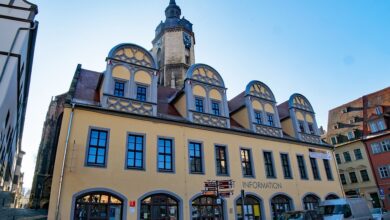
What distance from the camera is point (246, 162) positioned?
20016mm

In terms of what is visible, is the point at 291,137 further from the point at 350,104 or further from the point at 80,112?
the point at 350,104

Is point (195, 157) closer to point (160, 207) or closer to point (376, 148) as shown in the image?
point (160, 207)

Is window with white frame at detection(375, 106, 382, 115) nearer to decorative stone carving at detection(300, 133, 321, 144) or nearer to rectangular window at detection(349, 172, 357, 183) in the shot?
rectangular window at detection(349, 172, 357, 183)

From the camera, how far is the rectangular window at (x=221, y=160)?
1844 cm

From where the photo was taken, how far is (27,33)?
10953mm

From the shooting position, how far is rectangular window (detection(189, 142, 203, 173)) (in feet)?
57.0

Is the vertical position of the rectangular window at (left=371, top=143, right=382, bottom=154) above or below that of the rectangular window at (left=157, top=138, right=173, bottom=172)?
above

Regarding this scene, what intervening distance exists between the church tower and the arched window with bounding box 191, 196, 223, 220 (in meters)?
23.7

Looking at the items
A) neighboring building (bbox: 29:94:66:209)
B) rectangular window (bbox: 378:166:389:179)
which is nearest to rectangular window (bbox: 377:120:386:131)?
rectangular window (bbox: 378:166:389:179)

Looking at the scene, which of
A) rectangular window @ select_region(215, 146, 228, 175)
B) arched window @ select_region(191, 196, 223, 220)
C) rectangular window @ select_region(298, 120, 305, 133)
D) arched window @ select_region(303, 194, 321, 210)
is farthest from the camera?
rectangular window @ select_region(298, 120, 305, 133)

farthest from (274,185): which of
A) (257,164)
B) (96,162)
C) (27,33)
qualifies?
(27,33)

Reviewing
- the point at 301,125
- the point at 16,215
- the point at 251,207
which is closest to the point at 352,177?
the point at 301,125

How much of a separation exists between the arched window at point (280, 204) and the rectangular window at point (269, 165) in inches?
66.5

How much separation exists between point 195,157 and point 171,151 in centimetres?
183
